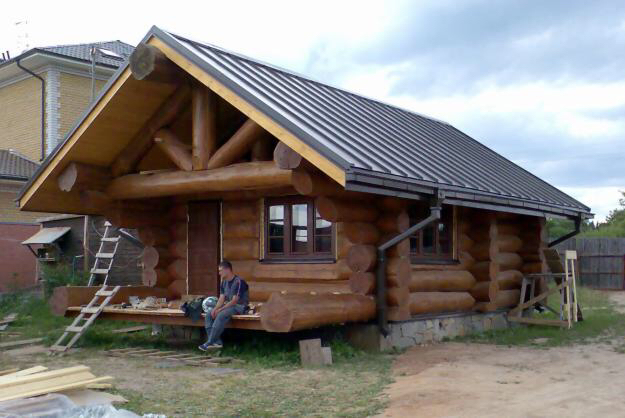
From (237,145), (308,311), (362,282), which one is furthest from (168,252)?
(308,311)

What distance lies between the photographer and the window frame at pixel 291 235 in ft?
42.4

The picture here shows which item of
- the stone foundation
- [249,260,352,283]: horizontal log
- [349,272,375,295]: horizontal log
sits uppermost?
[249,260,352,283]: horizontal log

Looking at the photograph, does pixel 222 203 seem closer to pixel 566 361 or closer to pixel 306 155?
pixel 306 155

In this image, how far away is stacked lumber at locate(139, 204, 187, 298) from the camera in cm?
1519

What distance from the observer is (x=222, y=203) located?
1442cm

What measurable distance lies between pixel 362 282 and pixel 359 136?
→ 7.47 feet

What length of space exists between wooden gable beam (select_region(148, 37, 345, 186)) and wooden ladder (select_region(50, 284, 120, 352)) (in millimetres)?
4505

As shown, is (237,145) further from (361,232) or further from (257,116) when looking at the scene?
(361,232)

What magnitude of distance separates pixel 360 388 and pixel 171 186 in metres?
5.45

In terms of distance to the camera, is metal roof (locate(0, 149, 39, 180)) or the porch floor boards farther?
metal roof (locate(0, 149, 39, 180))

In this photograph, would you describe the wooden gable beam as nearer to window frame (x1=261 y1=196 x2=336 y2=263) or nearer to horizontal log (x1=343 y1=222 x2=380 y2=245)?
horizontal log (x1=343 y1=222 x2=380 y2=245)

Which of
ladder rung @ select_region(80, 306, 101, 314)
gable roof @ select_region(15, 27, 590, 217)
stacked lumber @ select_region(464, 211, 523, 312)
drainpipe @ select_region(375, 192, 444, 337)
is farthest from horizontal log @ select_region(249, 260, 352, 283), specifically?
stacked lumber @ select_region(464, 211, 523, 312)

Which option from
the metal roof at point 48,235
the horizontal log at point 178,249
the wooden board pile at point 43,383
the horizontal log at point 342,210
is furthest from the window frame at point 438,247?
the metal roof at point 48,235

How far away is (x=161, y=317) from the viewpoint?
12930 millimetres
